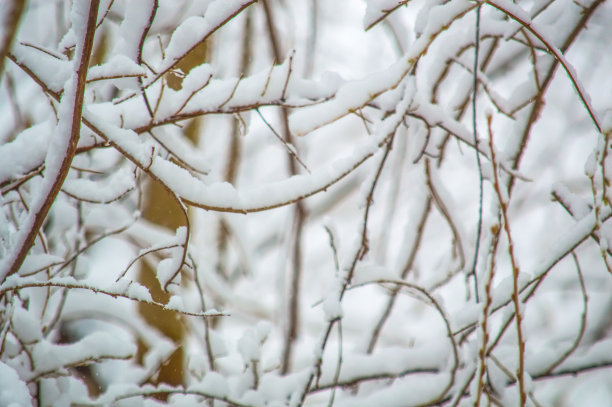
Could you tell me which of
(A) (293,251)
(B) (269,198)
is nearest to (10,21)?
(B) (269,198)

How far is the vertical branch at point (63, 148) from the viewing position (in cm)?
52

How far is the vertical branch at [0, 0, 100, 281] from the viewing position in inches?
20.5

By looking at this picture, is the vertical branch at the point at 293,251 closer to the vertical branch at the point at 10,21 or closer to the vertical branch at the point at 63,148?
the vertical branch at the point at 63,148

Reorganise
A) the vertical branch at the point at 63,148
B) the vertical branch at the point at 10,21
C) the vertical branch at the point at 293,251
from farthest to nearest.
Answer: the vertical branch at the point at 293,251 < the vertical branch at the point at 63,148 < the vertical branch at the point at 10,21

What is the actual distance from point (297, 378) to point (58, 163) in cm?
78

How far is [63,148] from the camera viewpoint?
572 millimetres

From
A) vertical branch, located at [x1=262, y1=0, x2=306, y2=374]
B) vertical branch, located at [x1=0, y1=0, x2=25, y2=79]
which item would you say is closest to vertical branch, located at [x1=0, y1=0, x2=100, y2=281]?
vertical branch, located at [x1=0, y1=0, x2=25, y2=79]

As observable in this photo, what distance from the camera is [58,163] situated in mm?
582

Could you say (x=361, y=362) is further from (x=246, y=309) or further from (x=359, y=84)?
(x=246, y=309)

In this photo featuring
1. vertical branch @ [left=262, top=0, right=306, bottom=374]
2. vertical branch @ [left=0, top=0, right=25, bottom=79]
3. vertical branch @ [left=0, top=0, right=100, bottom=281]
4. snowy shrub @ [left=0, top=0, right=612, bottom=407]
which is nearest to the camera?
vertical branch @ [left=0, top=0, right=25, bottom=79]

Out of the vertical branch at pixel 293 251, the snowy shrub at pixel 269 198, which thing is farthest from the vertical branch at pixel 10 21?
the vertical branch at pixel 293 251

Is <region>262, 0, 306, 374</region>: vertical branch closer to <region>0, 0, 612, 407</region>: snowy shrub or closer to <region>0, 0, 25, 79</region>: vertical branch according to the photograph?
<region>0, 0, 612, 407</region>: snowy shrub

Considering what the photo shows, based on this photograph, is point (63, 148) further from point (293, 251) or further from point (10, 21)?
point (293, 251)

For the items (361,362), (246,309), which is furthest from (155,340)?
(361,362)
